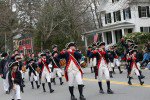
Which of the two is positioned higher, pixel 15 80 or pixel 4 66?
pixel 4 66

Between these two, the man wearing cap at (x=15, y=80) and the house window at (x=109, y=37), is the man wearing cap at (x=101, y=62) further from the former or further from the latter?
the house window at (x=109, y=37)

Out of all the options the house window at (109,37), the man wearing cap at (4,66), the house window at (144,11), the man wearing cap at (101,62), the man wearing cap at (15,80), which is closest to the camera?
the man wearing cap at (15,80)

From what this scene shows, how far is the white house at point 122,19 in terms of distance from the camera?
1715 inches

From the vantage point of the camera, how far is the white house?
43.6m

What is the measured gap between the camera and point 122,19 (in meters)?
46.2

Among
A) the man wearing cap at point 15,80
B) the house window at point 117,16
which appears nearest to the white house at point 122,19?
the house window at point 117,16

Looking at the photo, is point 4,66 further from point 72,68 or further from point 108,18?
point 108,18

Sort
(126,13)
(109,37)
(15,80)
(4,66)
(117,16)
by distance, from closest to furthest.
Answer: (15,80)
(4,66)
(126,13)
(117,16)
(109,37)

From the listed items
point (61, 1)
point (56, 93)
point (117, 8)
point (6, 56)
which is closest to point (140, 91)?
point (56, 93)

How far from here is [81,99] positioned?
11953 millimetres

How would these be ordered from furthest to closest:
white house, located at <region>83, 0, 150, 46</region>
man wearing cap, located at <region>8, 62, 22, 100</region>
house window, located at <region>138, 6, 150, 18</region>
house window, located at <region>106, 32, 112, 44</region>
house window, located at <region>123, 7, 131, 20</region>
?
→ house window, located at <region>106, 32, 112, 44</region>
house window, located at <region>123, 7, 131, 20</region>
white house, located at <region>83, 0, 150, 46</region>
house window, located at <region>138, 6, 150, 18</region>
man wearing cap, located at <region>8, 62, 22, 100</region>

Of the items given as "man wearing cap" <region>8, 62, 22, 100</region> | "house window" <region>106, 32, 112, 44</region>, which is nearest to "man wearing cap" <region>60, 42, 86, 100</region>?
"man wearing cap" <region>8, 62, 22, 100</region>

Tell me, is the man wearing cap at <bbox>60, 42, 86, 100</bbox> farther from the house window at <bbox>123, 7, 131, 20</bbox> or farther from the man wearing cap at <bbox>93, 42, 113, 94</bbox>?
the house window at <bbox>123, 7, 131, 20</bbox>

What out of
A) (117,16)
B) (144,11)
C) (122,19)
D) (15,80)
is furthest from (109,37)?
(15,80)
